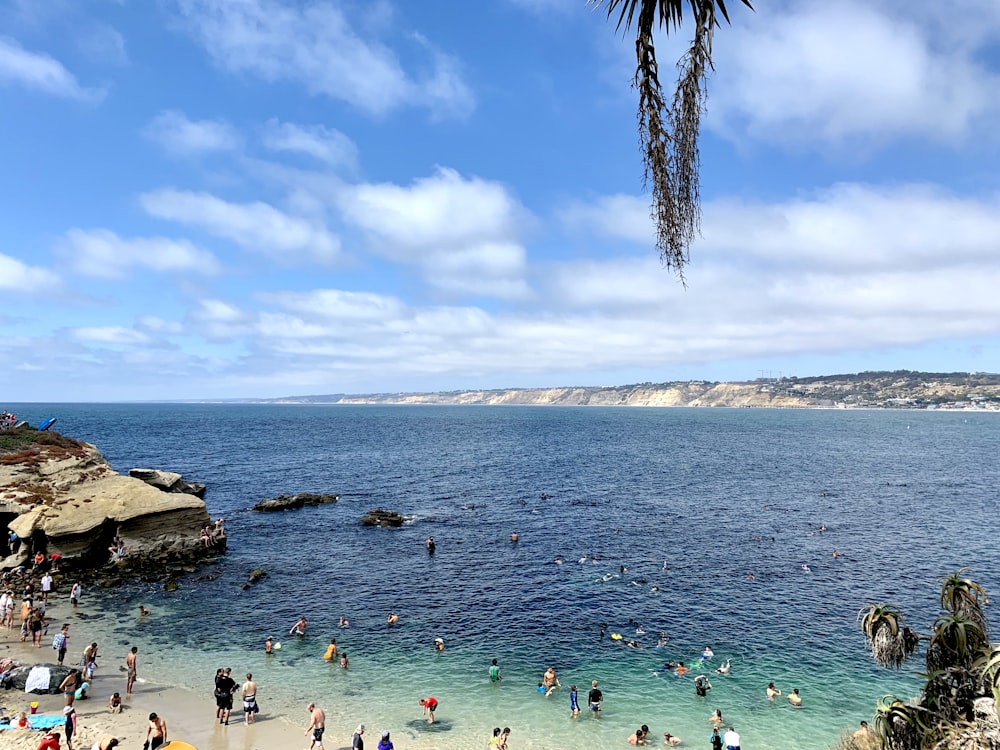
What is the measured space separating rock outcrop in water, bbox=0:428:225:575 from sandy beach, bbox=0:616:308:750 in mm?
17433

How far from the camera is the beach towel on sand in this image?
83.4ft

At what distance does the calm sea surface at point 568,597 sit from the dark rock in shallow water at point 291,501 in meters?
2.20

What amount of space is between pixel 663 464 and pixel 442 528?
192ft

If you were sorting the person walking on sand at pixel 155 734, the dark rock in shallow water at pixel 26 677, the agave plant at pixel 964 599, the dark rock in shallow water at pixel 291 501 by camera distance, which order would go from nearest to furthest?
the agave plant at pixel 964 599 → the person walking on sand at pixel 155 734 → the dark rock in shallow water at pixel 26 677 → the dark rock in shallow water at pixel 291 501

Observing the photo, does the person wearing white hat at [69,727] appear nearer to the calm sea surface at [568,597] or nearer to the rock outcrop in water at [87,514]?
the calm sea surface at [568,597]

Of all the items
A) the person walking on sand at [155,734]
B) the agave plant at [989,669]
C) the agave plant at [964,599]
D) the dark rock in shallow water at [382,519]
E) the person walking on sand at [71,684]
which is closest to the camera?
the agave plant at [989,669]

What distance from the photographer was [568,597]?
39.7 m

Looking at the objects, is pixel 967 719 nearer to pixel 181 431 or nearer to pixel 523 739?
pixel 523 739

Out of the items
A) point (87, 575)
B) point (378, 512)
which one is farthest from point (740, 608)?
point (87, 575)

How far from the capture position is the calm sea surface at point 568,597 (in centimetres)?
2622

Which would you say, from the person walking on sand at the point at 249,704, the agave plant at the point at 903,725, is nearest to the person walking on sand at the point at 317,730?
the person walking on sand at the point at 249,704

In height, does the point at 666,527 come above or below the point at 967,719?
below

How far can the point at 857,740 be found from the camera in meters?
18.7

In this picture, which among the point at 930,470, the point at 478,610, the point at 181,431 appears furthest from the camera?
the point at 181,431
